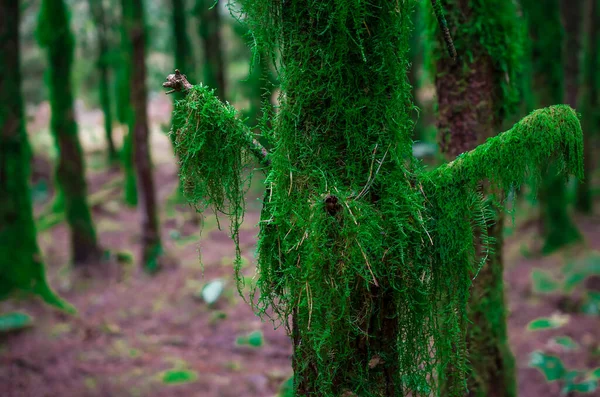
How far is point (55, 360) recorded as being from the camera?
7.34 metres

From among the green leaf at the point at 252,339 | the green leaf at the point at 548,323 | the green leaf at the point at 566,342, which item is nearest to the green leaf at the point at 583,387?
the green leaf at the point at 566,342

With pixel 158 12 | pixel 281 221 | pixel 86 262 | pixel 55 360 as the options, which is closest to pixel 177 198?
pixel 86 262

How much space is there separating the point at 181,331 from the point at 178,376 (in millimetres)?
2348

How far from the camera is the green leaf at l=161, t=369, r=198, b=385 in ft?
22.9

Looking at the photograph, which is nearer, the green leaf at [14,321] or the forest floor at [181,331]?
the forest floor at [181,331]

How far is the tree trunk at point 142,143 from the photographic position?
11.8m

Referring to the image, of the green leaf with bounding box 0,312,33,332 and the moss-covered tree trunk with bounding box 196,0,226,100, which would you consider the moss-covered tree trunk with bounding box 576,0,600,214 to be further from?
the green leaf with bounding box 0,312,33,332

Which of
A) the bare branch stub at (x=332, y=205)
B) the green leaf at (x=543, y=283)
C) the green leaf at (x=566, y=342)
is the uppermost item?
the bare branch stub at (x=332, y=205)

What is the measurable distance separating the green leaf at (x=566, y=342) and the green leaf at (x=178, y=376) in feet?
19.5

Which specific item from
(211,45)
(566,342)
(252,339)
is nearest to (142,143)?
(252,339)

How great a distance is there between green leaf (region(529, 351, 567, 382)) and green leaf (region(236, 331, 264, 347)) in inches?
171

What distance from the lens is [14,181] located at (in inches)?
329

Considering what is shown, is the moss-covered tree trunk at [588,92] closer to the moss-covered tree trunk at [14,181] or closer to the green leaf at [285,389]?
the green leaf at [285,389]

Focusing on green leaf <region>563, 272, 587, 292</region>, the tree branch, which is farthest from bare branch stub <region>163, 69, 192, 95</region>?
green leaf <region>563, 272, 587, 292</region>
